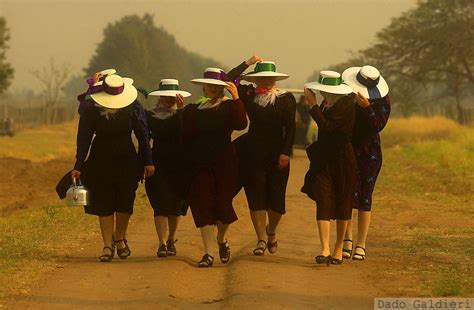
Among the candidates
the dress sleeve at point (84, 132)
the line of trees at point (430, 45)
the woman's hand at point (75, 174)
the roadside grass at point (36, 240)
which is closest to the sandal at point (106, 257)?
the roadside grass at point (36, 240)

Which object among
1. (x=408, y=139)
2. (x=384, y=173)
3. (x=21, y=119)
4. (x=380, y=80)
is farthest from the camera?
(x=21, y=119)

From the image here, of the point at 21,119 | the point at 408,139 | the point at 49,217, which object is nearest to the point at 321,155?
the point at 49,217

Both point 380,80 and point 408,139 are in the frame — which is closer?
point 380,80

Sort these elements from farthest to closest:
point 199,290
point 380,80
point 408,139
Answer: point 408,139 < point 380,80 < point 199,290

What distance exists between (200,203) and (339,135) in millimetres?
1498

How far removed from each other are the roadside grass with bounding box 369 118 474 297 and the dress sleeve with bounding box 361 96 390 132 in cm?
136

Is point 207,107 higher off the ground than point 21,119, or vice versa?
point 207,107

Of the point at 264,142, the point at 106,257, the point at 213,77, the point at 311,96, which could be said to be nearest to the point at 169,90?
the point at 213,77

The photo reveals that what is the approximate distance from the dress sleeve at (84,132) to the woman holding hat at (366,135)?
8.49 ft

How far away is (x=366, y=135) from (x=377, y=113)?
0.81 ft

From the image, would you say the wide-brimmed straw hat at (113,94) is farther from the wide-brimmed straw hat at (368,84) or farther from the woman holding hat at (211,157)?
the wide-brimmed straw hat at (368,84)

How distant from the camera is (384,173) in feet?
79.1

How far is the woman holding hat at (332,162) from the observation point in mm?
11102

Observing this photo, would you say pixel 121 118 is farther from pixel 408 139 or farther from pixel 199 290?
pixel 408 139
